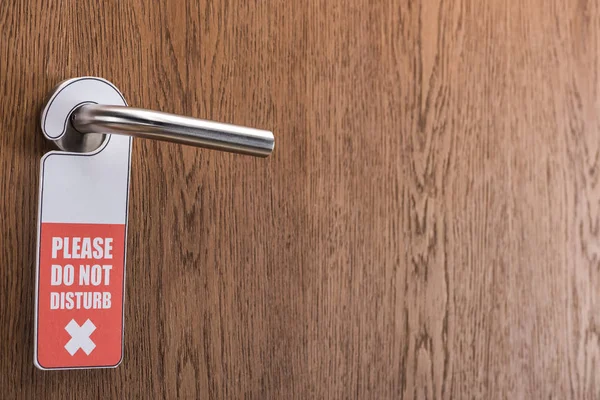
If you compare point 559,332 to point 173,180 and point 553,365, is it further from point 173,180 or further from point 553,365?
point 173,180

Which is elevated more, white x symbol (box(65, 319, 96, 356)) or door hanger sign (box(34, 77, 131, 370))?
door hanger sign (box(34, 77, 131, 370))

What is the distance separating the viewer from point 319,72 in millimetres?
556

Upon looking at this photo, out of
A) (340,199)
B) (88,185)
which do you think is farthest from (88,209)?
(340,199)

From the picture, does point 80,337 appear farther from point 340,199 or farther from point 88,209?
point 340,199

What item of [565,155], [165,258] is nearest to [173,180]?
[165,258]

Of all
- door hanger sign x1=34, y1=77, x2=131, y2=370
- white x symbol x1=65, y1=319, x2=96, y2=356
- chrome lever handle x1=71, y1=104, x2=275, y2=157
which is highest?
chrome lever handle x1=71, y1=104, x2=275, y2=157

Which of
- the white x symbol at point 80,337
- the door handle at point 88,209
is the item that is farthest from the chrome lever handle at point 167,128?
the white x symbol at point 80,337

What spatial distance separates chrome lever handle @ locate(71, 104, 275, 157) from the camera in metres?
0.40

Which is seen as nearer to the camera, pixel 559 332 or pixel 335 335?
pixel 335 335

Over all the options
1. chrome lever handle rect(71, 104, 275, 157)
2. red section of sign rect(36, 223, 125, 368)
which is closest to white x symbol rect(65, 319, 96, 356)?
red section of sign rect(36, 223, 125, 368)

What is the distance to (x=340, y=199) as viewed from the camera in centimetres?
56

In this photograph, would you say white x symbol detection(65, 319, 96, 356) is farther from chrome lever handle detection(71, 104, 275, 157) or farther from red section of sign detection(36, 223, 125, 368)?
chrome lever handle detection(71, 104, 275, 157)

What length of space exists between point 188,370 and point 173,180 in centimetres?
13

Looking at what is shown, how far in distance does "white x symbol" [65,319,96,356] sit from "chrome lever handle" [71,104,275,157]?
11 cm
